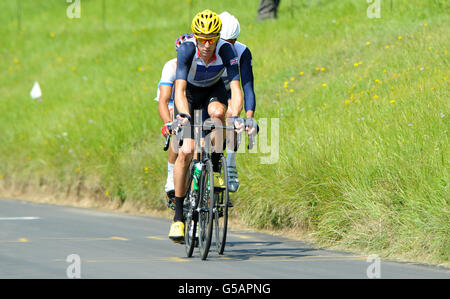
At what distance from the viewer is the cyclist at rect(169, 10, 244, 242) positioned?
315 inches

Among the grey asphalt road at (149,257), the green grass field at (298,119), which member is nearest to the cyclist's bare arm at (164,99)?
the grey asphalt road at (149,257)

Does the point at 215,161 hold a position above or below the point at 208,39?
below

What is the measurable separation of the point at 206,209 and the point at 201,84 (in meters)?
1.29

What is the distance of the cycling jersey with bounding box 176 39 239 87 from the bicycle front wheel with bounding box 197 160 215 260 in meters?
0.87

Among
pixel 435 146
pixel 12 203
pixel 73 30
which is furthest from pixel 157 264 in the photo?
pixel 73 30

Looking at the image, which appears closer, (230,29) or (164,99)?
(164,99)

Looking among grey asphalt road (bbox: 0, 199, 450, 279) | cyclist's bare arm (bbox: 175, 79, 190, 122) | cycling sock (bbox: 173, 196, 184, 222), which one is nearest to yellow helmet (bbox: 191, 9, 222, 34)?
cyclist's bare arm (bbox: 175, 79, 190, 122)

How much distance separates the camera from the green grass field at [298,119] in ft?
28.3

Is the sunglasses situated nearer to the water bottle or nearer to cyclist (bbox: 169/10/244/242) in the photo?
cyclist (bbox: 169/10/244/242)

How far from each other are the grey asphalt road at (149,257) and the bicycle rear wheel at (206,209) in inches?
7.0

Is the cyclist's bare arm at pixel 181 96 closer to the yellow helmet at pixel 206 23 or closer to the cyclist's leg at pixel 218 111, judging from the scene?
the cyclist's leg at pixel 218 111

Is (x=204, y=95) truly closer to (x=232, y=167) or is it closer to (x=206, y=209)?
(x=232, y=167)

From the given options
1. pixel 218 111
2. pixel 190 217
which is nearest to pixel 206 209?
pixel 190 217

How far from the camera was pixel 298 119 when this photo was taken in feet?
38.7
